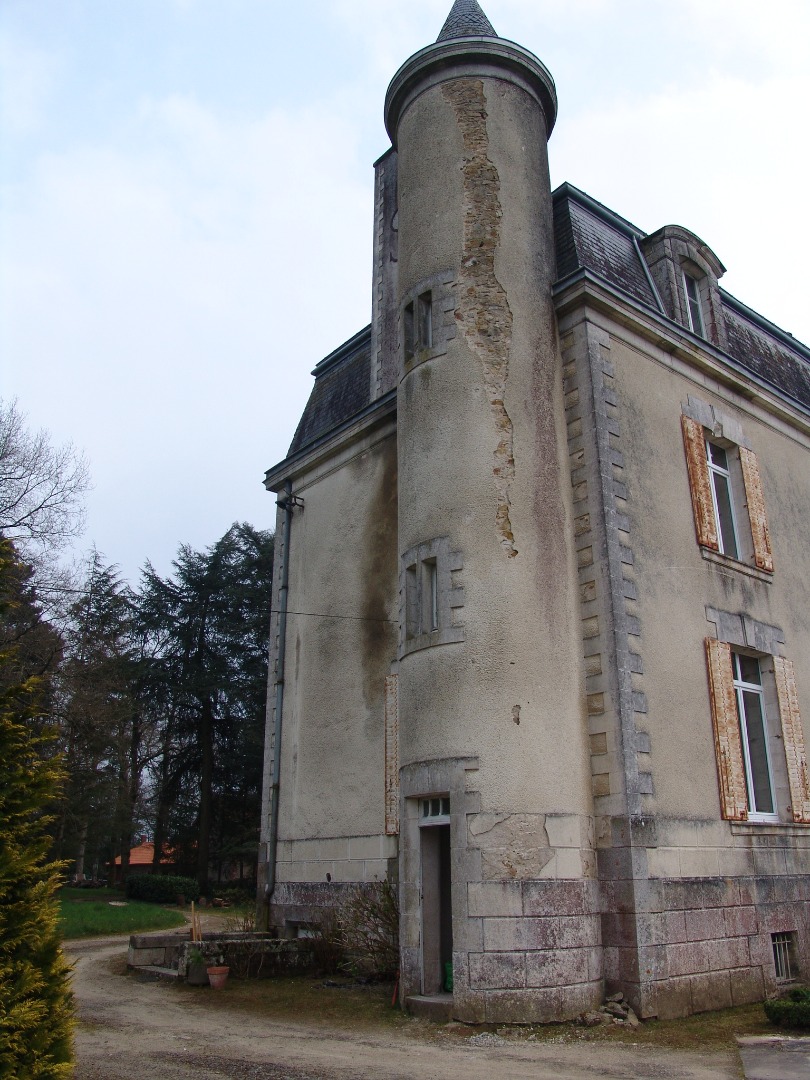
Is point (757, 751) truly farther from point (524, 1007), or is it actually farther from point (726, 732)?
point (524, 1007)

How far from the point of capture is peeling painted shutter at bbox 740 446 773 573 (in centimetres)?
1296

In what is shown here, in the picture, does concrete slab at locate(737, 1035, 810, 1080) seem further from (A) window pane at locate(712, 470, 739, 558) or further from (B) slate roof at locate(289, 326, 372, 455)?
(B) slate roof at locate(289, 326, 372, 455)

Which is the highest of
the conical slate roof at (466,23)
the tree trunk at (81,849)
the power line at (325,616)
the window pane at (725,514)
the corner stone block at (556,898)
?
the conical slate roof at (466,23)

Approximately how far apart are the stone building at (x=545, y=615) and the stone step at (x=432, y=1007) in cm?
19

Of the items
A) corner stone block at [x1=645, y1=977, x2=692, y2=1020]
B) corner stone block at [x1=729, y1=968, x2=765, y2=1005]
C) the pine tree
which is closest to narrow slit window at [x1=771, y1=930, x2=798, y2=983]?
corner stone block at [x1=729, y1=968, x2=765, y2=1005]

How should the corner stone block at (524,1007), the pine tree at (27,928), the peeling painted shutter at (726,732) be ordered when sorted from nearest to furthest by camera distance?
the pine tree at (27,928) < the corner stone block at (524,1007) < the peeling painted shutter at (726,732)

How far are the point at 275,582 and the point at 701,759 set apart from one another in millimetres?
8359

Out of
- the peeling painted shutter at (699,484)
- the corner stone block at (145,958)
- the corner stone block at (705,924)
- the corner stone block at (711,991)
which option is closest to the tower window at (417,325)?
the peeling painted shutter at (699,484)

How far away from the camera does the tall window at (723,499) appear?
514 inches

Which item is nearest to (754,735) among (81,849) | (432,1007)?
(432,1007)

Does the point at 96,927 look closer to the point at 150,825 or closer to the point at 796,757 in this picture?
the point at 796,757

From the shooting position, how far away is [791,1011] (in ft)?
27.9

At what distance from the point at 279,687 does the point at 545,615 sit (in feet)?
22.2

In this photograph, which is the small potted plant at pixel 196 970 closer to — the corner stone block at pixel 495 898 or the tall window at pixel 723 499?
the corner stone block at pixel 495 898
